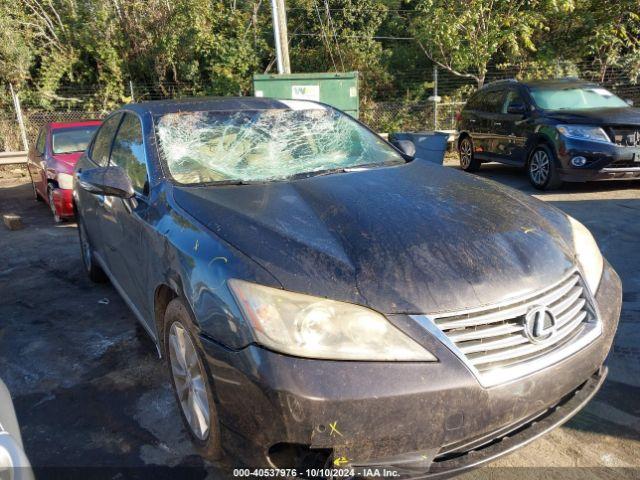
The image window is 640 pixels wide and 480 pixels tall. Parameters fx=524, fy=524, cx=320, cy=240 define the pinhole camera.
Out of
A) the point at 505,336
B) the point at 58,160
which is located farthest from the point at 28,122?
the point at 505,336

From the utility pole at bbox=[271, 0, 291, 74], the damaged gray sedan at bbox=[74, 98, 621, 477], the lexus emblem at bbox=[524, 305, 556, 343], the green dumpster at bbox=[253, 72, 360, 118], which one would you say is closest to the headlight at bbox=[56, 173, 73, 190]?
the damaged gray sedan at bbox=[74, 98, 621, 477]

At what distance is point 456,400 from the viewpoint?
1.68 meters

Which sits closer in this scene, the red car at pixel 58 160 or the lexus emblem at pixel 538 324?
the lexus emblem at pixel 538 324

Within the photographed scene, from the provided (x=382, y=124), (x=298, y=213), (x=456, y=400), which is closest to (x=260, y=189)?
(x=298, y=213)

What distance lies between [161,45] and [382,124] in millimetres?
6740

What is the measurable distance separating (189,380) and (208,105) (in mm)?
1879

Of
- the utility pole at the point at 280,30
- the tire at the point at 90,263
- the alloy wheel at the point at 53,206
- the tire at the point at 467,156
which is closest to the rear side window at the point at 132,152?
the tire at the point at 90,263

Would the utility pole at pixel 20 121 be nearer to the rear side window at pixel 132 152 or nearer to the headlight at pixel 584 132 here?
the rear side window at pixel 132 152

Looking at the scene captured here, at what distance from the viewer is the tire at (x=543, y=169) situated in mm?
7494

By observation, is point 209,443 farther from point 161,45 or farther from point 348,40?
point 348,40

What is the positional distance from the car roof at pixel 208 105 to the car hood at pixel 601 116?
17.6ft

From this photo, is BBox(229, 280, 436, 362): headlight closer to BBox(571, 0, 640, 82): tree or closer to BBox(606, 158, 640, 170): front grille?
BBox(606, 158, 640, 170): front grille

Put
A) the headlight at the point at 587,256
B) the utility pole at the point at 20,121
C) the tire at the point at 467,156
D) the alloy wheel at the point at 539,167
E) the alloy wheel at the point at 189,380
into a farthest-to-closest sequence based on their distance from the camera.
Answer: the utility pole at the point at 20,121 → the tire at the point at 467,156 → the alloy wheel at the point at 539,167 → the headlight at the point at 587,256 → the alloy wheel at the point at 189,380

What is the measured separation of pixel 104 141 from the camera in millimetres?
4102
